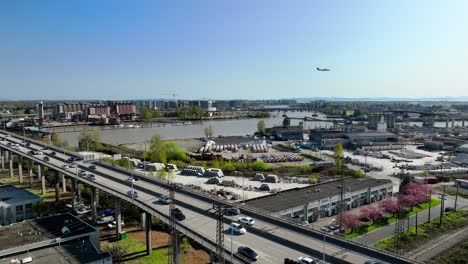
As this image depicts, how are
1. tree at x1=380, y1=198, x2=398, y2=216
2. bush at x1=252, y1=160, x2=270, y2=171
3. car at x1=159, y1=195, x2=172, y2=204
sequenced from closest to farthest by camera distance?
car at x1=159, y1=195, x2=172, y2=204, tree at x1=380, y1=198, x2=398, y2=216, bush at x1=252, y1=160, x2=270, y2=171

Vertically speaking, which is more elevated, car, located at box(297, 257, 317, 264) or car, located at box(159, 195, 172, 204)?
car, located at box(297, 257, 317, 264)

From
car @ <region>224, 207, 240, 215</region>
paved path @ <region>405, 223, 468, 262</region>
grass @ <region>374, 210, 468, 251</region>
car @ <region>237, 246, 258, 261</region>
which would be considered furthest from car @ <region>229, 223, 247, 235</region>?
paved path @ <region>405, 223, 468, 262</region>

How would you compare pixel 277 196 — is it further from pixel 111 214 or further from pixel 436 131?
pixel 436 131

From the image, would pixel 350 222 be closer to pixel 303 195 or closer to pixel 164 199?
pixel 303 195

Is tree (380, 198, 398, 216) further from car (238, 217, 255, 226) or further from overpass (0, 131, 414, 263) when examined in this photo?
car (238, 217, 255, 226)

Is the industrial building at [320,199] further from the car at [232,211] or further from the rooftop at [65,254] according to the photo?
the rooftop at [65,254]

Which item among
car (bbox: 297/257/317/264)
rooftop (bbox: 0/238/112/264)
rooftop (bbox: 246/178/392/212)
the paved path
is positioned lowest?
the paved path

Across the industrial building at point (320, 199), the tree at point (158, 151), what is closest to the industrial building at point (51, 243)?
the industrial building at point (320, 199)

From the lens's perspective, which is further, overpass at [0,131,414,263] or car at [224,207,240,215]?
car at [224,207,240,215]
